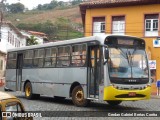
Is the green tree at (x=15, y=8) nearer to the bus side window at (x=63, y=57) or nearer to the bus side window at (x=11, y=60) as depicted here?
the bus side window at (x=11, y=60)

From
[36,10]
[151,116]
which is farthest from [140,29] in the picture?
[36,10]

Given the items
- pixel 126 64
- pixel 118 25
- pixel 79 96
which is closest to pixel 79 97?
pixel 79 96

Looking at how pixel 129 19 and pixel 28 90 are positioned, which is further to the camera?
pixel 129 19

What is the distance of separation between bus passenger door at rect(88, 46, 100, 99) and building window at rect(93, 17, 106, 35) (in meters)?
17.6

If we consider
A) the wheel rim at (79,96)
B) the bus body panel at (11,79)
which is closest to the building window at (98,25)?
the bus body panel at (11,79)

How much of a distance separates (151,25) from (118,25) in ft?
9.28

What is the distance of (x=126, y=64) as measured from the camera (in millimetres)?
15086

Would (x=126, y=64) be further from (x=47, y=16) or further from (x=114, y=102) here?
(x=47, y=16)

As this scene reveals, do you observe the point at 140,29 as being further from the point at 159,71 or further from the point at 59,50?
the point at 59,50

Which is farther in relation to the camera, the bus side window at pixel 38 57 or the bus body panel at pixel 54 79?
the bus side window at pixel 38 57

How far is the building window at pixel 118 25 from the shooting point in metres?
32.5

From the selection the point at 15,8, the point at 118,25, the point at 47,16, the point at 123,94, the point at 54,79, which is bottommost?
the point at 123,94

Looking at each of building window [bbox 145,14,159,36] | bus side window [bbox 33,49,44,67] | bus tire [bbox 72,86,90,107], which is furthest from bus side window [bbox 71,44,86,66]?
building window [bbox 145,14,159,36]

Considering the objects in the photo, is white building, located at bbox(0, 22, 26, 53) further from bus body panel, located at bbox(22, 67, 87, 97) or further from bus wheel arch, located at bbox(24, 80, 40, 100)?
bus body panel, located at bbox(22, 67, 87, 97)
